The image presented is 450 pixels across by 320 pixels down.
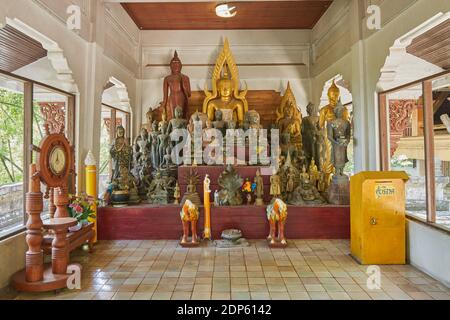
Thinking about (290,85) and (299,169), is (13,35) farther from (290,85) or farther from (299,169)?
(290,85)

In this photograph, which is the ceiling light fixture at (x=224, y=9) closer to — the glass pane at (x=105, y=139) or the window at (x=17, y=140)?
the window at (x=17, y=140)

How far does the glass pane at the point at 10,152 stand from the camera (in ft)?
12.7

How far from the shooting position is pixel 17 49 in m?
4.21

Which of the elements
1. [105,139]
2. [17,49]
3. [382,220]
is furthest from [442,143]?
[105,139]

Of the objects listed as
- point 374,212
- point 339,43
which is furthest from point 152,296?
point 339,43

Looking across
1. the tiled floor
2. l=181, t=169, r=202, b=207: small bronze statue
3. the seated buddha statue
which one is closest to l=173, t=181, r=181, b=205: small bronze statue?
l=181, t=169, r=202, b=207: small bronze statue

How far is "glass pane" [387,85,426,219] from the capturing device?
466 centimetres

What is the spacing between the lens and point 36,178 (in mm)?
2873

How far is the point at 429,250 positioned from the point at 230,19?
5.55 meters

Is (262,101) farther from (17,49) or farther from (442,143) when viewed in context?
(17,49)

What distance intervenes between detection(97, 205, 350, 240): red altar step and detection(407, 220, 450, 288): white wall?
1004mm

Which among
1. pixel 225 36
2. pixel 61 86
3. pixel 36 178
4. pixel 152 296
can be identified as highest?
pixel 225 36

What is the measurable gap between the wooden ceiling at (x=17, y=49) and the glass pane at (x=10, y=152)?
48 centimetres

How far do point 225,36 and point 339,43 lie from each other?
273 cm
